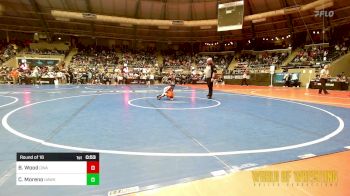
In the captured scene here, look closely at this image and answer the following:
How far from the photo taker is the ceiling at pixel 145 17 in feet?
101

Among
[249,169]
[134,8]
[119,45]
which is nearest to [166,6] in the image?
[134,8]

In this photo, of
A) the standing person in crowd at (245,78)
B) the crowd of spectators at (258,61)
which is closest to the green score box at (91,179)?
the standing person in crowd at (245,78)

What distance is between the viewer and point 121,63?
37.9 meters

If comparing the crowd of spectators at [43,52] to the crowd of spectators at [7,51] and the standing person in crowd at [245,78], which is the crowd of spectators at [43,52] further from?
the standing person in crowd at [245,78]

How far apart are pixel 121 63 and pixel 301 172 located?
1435 inches

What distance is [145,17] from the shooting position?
3653cm
